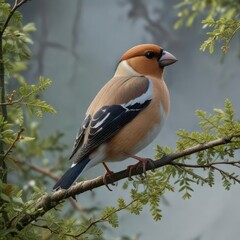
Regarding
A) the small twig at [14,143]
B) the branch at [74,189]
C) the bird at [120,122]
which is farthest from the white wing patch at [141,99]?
the small twig at [14,143]

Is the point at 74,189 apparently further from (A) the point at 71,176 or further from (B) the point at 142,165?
(B) the point at 142,165

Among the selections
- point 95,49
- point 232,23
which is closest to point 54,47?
point 95,49

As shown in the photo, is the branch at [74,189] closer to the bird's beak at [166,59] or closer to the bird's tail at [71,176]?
the bird's tail at [71,176]

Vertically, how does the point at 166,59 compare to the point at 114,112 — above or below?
above

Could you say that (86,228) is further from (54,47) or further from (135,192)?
(54,47)

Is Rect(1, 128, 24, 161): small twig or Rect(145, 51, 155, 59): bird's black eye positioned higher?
Rect(145, 51, 155, 59): bird's black eye

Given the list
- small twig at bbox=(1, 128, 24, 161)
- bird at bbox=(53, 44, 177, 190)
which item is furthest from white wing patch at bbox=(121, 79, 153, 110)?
small twig at bbox=(1, 128, 24, 161)

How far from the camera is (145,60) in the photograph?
2.25m

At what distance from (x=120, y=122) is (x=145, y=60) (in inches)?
13.6

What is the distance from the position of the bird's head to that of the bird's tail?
1.62 ft

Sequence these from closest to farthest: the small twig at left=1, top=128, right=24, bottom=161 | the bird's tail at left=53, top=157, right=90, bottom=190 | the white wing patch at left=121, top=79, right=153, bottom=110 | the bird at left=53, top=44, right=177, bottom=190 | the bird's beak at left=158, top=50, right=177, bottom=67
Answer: the small twig at left=1, top=128, right=24, bottom=161, the bird's tail at left=53, top=157, right=90, bottom=190, the bird at left=53, top=44, right=177, bottom=190, the white wing patch at left=121, top=79, right=153, bottom=110, the bird's beak at left=158, top=50, right=177, bottom=67

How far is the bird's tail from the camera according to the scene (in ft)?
5.29

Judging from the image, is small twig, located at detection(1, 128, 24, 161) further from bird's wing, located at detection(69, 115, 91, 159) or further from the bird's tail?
bird's wing, located at detection(69, 115, 91, 159)

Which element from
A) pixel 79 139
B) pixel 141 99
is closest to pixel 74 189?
pixel 79 139
